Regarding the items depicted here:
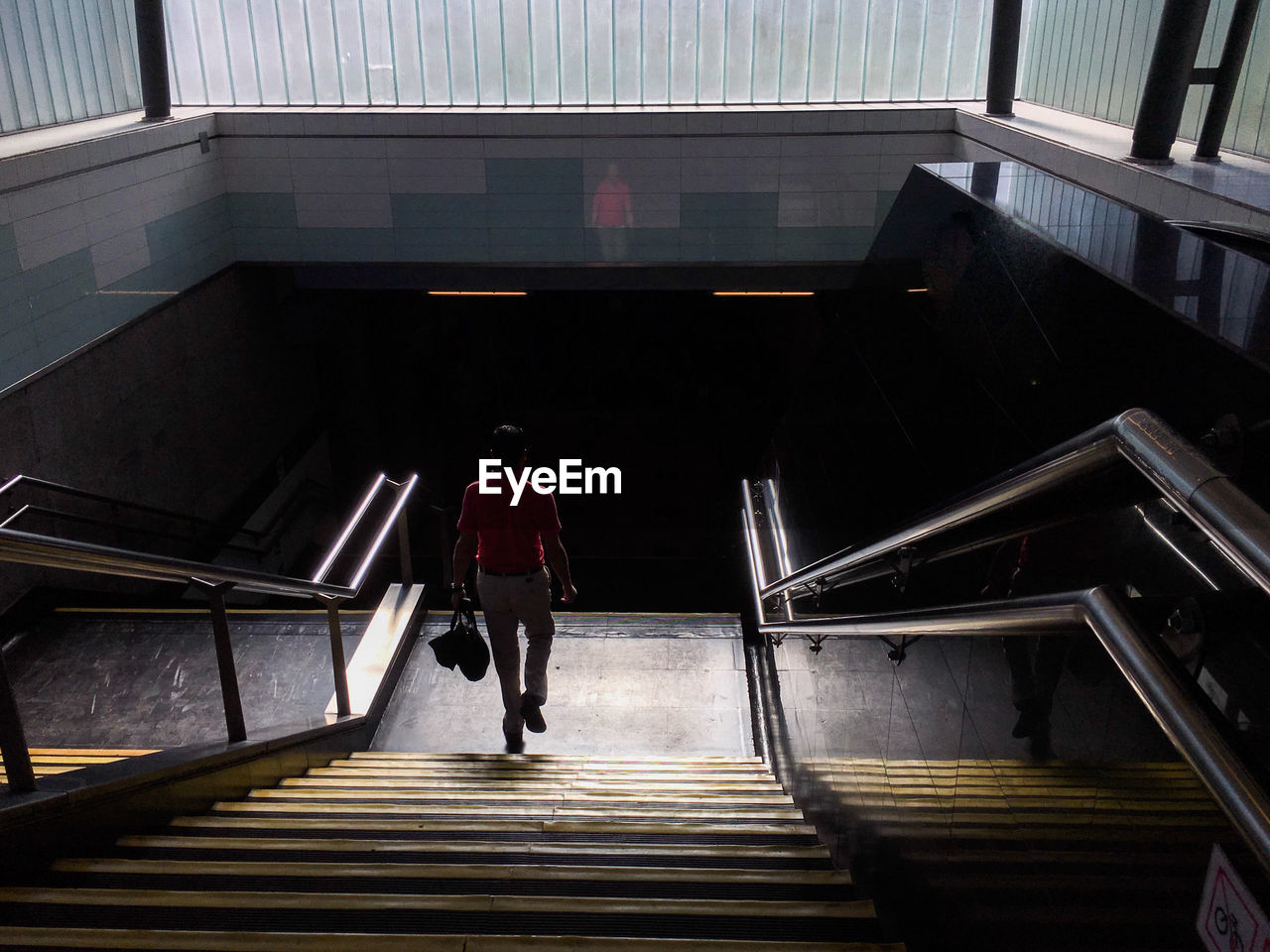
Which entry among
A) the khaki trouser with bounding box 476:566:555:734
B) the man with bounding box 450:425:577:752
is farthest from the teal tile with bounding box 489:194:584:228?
the khaki trouser with bounding box 476:566:555:734

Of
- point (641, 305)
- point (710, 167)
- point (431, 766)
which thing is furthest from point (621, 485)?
point (431, 766)

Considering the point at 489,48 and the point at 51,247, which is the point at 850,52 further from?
the point at 51,247

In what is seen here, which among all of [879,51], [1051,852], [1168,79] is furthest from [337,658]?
[879,51]

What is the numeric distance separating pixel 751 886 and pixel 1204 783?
1626 millimetres

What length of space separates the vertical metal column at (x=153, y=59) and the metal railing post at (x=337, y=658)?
496 centimetres

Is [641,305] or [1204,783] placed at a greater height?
[1204,783]

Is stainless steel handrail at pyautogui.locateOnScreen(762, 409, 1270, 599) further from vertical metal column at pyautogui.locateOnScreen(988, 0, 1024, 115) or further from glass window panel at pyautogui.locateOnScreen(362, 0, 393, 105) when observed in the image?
glass window panel at pyautogui.locateOnScreen(362, 0, 393, 105)

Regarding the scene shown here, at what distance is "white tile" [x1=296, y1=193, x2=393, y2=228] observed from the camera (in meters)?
7.61

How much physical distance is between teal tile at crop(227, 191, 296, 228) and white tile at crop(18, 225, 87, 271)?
6.08 ft

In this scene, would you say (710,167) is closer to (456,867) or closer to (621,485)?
(621,485)

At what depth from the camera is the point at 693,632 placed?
211 inches

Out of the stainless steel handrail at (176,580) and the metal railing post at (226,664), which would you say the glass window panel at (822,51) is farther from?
the metal railing post at (226,664)

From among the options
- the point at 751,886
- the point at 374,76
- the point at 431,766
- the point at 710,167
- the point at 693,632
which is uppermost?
the point at 374,76

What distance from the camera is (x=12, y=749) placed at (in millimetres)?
2080
